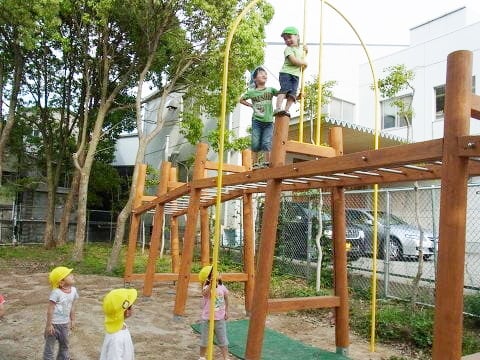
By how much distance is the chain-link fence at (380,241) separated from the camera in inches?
354

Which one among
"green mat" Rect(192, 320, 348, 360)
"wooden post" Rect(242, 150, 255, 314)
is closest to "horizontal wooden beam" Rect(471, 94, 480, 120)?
"green mat" Rect(192, 320, 348, 360)

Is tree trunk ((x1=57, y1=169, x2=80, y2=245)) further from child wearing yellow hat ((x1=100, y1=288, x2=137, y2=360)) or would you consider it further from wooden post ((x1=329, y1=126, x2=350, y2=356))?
child wearing yellow hat ((x1=100, y1=288, x2=137, y2=360))

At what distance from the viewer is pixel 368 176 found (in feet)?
18.0

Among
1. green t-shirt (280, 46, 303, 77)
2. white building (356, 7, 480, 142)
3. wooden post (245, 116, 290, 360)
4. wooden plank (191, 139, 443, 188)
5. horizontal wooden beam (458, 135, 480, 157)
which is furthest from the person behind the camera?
white building (356, 7, 480, 142)

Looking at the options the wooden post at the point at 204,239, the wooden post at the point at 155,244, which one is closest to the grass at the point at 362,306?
the wooden post at the point at 204,239

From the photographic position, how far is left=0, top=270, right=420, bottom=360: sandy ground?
20.1ft

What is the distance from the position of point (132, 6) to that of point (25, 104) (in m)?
9.70

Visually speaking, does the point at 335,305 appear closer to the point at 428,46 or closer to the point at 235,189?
the point at 235,189

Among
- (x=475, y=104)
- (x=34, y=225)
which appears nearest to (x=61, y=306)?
(x=475, y=104)

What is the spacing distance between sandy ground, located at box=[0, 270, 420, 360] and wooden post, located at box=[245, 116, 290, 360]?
1.29 meters

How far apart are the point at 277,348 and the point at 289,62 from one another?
3779 mm

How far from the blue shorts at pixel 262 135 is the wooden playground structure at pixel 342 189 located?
1.63ft

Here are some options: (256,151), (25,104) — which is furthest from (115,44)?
(256,151)

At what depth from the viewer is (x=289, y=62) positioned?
18.0 feet
